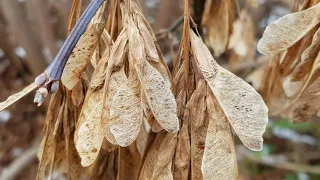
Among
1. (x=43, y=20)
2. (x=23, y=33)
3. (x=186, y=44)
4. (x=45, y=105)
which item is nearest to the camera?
(x=186, y=44)

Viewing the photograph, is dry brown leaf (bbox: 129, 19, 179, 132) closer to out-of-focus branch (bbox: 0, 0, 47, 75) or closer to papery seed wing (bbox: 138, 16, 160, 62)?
papery seed wing (bbox: 138, 16, 160, 62)

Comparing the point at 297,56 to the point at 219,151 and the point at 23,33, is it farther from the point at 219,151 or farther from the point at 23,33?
the point at 23,33

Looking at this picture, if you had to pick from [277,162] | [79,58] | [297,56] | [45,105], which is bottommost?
[277,162]

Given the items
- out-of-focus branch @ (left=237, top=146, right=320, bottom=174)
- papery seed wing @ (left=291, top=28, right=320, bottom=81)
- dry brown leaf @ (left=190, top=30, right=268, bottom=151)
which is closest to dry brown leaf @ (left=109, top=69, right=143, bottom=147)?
dry brown leaf @ (left=190, top=30, right=268, bottom=151)

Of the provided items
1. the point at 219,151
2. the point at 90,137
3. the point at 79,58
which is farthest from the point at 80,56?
the point at 219,151

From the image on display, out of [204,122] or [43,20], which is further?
[43,20]

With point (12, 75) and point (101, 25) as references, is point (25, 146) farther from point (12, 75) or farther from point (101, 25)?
point (101, 25)

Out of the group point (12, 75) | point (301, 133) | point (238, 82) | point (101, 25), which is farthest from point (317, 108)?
point (12, 75)
